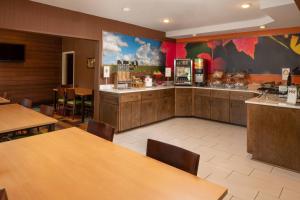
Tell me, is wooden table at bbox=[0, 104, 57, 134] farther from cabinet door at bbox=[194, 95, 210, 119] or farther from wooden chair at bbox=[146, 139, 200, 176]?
cabinet door at bbox=[194, 95, 210, 119]

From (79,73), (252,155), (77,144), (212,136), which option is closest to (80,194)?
(77,144)

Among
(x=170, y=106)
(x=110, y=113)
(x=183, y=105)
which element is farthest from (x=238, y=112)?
(x=110, y=113)

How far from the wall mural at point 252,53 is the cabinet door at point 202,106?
0.91 meters

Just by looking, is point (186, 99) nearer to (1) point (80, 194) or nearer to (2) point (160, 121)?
(2) point (160, 121)

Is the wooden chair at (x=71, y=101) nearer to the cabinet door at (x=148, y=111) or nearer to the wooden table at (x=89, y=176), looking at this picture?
the cabinet door at (x=148, y=111)

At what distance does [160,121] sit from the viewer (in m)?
5.71

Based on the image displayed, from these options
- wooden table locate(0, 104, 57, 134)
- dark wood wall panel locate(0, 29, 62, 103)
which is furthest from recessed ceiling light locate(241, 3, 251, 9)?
dark wood wall panel locate(0, 29, 62, 103)

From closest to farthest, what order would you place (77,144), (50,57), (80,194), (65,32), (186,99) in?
(80,194), (77,144), (65,32), (186,99), (50,57)

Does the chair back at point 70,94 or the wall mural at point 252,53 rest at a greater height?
the wall mural at point 252,53

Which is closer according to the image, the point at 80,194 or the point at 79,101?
the point at 80,194

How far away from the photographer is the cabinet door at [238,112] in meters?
5.25

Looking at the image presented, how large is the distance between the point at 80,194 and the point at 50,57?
8.03 metres

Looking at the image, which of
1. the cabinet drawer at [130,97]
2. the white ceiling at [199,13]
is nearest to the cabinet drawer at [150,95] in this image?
the cabinet drawer at [130,97]

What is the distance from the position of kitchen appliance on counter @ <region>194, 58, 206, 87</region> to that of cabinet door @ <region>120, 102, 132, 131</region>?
7.79 ft
